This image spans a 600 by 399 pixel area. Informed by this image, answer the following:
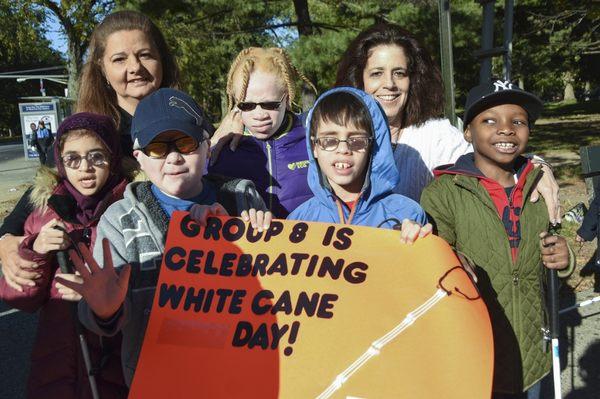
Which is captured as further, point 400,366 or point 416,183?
point 416,183

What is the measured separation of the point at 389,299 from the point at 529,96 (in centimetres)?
116

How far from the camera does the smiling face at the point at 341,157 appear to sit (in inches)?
88.1

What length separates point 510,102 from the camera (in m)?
2.45

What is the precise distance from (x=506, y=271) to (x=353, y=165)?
0.80 m

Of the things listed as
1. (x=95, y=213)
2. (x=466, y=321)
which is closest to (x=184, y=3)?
(x=95, y=213)

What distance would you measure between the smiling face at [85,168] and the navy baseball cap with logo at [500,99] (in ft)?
5.36

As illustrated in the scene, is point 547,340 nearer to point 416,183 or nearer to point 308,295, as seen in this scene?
point 416,183

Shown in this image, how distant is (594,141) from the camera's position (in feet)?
52.9

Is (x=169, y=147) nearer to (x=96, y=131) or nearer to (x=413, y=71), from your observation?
(x=96, y=131)

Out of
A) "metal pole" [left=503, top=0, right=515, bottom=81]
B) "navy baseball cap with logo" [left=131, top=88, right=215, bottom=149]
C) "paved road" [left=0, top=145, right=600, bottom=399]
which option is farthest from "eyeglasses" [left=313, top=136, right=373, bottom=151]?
"metal pole" [left=503, top=0, right=515, bottom=81]

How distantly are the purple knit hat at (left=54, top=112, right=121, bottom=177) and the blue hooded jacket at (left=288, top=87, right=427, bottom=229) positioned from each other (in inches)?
33.1

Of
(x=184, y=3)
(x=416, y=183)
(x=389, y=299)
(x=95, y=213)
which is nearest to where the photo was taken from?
(x=389, y=299)

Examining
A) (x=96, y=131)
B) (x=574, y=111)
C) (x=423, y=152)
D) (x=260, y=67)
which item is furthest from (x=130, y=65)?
(x=574, y=111)

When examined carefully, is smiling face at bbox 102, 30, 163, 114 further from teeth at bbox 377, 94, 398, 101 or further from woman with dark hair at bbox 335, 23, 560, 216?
teeth at bbox 377, 94, 398, 101
